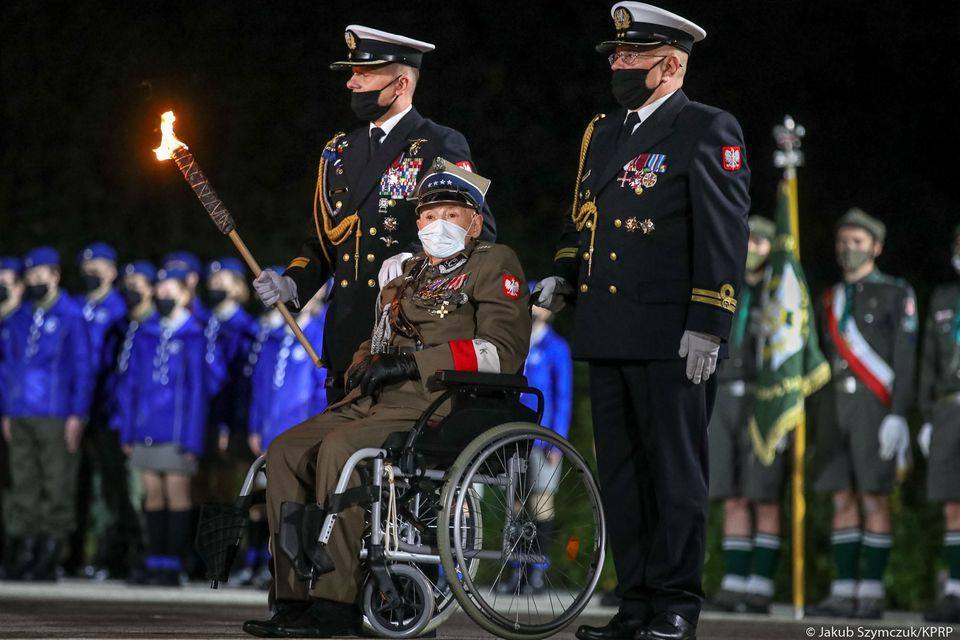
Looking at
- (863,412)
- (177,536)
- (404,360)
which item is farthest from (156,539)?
(404,360)

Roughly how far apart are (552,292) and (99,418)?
6.90m

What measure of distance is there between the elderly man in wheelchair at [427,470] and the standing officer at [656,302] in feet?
0.54

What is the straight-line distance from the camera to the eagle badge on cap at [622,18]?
23.0 ft

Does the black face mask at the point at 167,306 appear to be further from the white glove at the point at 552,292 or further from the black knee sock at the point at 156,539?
the white glove at the point at 552,292

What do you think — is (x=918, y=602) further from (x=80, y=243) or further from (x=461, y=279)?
(x=80, y=243)

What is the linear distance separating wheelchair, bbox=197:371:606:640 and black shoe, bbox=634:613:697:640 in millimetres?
321

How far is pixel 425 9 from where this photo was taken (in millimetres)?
16016

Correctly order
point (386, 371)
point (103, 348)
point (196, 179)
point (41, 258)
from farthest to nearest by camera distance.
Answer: point (103, 348) < point (41, 258) < point (196, 179) < point (386, 371)

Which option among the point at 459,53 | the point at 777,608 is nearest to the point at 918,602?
the point at 777,608

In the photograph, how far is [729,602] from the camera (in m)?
10.5

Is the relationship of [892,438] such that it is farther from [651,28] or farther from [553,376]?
[651,28]

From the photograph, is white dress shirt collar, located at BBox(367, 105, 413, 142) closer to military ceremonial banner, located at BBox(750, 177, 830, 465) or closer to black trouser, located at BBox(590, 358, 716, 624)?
black trouser, located at BBox(590, 358, 716, 624)

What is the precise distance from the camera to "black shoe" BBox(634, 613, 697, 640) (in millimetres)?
6625

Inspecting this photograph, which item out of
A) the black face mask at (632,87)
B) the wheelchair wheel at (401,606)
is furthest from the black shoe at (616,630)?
the black face mask at (632,87)
